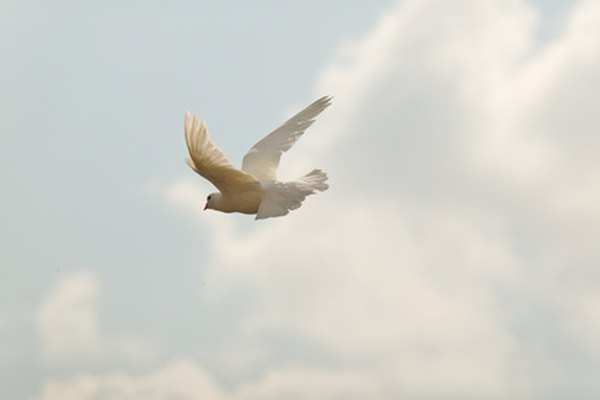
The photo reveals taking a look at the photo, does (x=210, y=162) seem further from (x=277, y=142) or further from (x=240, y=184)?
(x=277, y=142)

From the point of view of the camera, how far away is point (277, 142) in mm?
23469

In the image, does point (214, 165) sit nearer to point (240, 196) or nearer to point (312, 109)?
point (240, 196)

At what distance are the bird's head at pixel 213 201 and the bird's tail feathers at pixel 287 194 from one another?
3.61 feet

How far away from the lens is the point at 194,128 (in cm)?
1925

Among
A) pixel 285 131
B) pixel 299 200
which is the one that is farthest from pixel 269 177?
pixel 299 200

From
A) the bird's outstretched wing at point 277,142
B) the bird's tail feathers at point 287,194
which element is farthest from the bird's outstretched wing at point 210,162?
the bird's outstretched wing at point 277,142

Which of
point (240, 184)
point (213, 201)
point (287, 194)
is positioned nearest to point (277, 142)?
Answer: point (213, 201)

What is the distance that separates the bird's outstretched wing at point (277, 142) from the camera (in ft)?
75.3

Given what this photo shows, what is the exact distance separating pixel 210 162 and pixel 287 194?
53.8 inches

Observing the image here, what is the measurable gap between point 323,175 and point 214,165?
6.10ft

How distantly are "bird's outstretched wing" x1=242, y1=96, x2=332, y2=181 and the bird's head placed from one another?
5.44ft

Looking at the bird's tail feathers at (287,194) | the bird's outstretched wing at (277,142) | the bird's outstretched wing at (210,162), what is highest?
the bird's outstretched wing at (277,142)

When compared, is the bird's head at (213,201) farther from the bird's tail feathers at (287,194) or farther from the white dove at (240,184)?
the bird's tail feathers at (287,194)


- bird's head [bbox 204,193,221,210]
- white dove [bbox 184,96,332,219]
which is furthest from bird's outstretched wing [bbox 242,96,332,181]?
bird's head [bbox 204,193,221,210]
